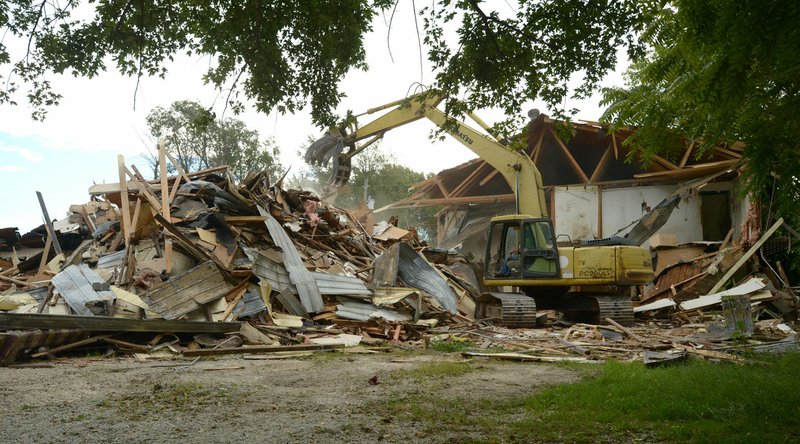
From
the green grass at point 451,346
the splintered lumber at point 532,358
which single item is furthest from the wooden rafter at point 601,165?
the splintered lumber at point 532,358

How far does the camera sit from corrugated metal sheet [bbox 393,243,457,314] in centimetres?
1427

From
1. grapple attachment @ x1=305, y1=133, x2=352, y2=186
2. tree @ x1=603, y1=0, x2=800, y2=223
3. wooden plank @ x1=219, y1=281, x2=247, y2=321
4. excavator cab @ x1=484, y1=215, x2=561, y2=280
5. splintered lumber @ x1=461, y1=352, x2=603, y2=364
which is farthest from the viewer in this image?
grapple attachment @ x1=305, y1=133, x2=352, y2=186

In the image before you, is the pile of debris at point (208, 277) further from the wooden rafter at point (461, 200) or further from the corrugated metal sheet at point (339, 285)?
the wooden rafter at point (461, 200)

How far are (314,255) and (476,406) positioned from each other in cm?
890

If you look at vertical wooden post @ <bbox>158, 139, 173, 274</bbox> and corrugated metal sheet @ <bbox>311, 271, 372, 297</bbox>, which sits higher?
vertical wooden post @ <bbox>158, 139, 173, 274</bbox>

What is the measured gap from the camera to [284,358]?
9031mm

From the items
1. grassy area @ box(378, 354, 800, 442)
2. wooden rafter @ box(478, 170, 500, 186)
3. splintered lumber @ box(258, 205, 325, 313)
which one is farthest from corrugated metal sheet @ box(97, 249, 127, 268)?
wooden rafter @ box(478, 170, 500, 186)

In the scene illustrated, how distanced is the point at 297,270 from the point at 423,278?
3.24 meters

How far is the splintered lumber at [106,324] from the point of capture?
26.8ft

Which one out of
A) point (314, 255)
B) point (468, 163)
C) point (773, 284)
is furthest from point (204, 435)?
point (468, 163)

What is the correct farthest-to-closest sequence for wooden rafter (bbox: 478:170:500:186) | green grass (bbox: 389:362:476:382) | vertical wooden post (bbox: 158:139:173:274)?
wooden rafter (bbox: 478:170:500:186) < vertical wooden post (bbox: 158:139:173:274) < green grass (bbox: 389:362:476:382)

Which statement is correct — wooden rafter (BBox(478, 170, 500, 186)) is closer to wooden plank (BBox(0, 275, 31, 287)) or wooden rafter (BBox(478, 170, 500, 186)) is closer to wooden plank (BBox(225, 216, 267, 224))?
wooden plank (BBox(225, 216, 267, 224))

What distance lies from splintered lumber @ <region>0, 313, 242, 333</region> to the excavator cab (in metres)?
6.11

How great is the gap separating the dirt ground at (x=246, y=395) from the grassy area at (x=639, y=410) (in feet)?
0.94
